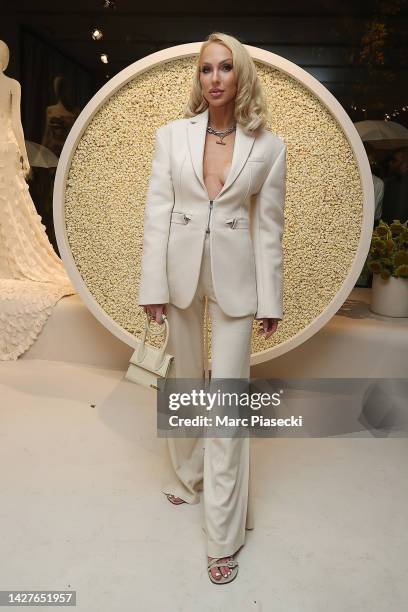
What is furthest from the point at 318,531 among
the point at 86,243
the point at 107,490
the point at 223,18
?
the point at 223,18

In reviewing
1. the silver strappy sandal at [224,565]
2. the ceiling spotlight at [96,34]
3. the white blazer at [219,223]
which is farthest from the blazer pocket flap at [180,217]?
the ceiling spotlight at [96,34]

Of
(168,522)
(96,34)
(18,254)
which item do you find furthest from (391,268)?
(96,34)

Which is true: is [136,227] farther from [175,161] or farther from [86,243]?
[175,161]

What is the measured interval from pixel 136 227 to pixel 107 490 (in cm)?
127

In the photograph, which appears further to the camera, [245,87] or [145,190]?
[145,190]

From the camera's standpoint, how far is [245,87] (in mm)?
1668

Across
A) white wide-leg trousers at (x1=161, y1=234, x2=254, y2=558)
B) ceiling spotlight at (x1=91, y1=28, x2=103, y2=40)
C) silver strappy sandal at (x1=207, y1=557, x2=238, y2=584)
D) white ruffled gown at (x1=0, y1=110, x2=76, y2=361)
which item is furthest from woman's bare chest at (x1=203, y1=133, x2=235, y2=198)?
ceiling spotlight at (x1=91, y1=28, x2=103, y2=40)

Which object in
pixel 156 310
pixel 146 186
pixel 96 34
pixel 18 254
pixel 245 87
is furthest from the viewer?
pixel 96 34

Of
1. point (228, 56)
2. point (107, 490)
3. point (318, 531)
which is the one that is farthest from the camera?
point (107, 490)

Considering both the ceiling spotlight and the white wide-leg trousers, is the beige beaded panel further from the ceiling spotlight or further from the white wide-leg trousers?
the ceiling spotlight

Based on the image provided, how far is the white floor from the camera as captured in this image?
5.51 ft

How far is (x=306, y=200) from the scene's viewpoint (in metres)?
2.69

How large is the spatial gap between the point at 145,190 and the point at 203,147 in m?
1.15

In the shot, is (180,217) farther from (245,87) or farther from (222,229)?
(245,87)
